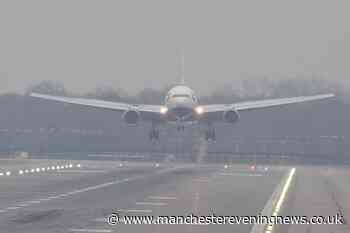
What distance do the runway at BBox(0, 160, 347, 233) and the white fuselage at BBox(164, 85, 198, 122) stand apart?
12.9 metres

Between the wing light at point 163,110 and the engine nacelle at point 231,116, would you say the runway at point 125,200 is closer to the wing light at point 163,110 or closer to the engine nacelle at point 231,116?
the wing light at point 163,110

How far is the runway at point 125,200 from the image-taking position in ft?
79.3

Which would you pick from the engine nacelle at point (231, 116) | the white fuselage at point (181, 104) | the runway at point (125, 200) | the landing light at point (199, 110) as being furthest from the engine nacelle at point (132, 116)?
the runway at point (125, 200)

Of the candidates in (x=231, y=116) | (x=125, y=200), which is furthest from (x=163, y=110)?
(x=125, y=200)

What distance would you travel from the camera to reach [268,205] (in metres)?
32.4

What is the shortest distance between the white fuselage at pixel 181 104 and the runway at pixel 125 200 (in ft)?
42.3

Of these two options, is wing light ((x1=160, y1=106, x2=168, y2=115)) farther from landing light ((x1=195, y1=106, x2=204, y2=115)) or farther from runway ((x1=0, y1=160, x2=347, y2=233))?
runway ((x1=0, y1=160, x2=347, y2=233))

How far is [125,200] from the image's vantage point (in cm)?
3372

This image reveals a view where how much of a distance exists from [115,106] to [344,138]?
246 ft

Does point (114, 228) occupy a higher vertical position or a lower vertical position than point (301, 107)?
lower

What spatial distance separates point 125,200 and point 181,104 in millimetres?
30338

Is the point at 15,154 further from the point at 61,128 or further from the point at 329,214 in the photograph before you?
the point at 329,214

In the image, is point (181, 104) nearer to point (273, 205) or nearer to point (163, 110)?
point (163, 110)

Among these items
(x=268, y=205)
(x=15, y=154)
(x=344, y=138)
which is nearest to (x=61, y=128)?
(x=15, y=154)
